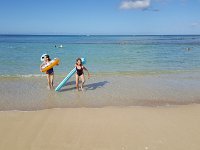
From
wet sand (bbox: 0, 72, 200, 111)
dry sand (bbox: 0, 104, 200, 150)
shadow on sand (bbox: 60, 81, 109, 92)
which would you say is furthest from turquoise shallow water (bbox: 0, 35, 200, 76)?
dry sand (bbox: 0, 104, 200, 150)

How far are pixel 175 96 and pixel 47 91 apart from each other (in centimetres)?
429

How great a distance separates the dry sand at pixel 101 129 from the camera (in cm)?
469

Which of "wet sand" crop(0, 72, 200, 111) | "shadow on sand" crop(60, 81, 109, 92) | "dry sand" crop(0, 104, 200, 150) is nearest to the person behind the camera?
"dry sand" crop(0, 104, 200, 150)

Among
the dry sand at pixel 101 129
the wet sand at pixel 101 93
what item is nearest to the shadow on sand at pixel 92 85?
the wet sand at pixel 101 93

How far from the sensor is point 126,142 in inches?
189

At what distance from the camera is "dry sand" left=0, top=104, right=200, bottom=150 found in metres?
4.69

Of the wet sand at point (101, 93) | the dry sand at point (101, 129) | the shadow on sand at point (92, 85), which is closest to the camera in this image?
the dry sand at point (101, 129)

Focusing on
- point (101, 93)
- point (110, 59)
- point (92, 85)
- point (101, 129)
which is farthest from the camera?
point (110, 59)

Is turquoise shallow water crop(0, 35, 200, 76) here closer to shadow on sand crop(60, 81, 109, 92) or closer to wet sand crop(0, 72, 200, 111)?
wet sand crop(0, 72, 200, 111)

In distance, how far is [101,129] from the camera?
531 centimetres

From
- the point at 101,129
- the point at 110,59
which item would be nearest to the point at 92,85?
the point at 101,129

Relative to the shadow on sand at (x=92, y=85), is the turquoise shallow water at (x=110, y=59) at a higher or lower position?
higher

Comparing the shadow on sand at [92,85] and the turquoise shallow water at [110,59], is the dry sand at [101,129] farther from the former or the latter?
the turquoise shallow water at [110,59]

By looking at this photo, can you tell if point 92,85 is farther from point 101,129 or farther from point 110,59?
point 110,59
